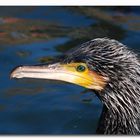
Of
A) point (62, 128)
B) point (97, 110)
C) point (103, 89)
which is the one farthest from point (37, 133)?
point (103, 89)

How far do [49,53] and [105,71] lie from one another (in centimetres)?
297

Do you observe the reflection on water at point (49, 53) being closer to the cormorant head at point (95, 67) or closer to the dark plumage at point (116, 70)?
the dark plumage at point (116, 70)

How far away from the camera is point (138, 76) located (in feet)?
19.0

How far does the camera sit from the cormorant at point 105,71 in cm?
570

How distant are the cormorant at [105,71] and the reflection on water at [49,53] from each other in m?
1.02

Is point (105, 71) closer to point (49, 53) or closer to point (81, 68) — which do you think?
point (81, 68)

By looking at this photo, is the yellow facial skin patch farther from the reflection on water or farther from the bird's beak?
the reflection on water

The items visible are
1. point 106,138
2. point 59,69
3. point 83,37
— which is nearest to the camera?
point 106,138

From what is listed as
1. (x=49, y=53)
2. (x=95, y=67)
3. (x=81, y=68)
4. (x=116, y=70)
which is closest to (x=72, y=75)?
(x=81, y=68)

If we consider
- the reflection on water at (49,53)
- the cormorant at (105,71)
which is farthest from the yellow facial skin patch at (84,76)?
the reflection on water at (49,53)

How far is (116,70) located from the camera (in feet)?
18.8
